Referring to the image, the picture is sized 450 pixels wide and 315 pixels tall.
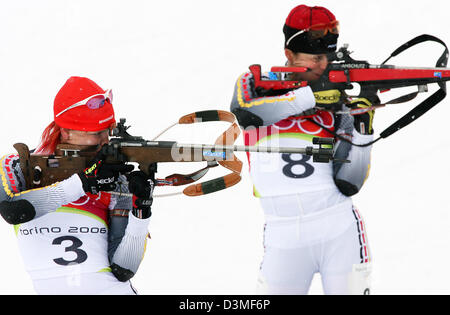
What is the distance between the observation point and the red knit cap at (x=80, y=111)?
387cm

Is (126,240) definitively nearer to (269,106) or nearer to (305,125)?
(269,106)

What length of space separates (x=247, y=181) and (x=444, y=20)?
4.51 feet

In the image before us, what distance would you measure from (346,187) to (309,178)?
0.52 feet

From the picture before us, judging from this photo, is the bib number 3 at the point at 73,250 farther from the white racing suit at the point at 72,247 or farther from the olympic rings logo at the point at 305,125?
the olympic rings logo at the point at 305,125

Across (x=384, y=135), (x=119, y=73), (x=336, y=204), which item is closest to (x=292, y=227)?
(x=336, y=204)

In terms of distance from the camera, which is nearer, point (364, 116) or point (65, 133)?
point (65, 133)

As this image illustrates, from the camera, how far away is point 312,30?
420 centimetres

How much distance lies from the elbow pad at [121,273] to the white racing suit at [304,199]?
2.06ft

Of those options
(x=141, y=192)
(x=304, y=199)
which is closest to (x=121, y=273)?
(x=141, y=192)

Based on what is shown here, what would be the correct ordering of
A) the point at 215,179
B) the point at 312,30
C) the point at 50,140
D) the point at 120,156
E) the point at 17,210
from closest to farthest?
the point at 17,210 → the point at 120,156 → the point at 50,140 → the point at 215,179 → the point at 312,30

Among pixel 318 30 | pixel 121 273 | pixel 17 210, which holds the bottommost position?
pixel 121 273

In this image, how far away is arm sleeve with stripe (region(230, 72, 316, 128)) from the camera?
4.13 meters

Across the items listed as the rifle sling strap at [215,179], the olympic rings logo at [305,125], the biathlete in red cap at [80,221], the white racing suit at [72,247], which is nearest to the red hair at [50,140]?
the biathlete in red cap at [80,221]
